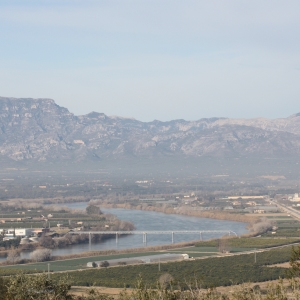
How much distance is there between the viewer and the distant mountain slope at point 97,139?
15975 cm

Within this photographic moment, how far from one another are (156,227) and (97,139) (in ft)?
428

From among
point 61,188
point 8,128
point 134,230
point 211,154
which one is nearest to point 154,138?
point 211,154

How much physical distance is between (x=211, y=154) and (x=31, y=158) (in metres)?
38.3

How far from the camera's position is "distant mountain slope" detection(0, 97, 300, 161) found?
160 metres

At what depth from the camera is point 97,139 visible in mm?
174125

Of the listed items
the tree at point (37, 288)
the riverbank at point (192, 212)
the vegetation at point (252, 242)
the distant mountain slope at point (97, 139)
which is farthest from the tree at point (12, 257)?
the distant mountain slope at point (97, 139)

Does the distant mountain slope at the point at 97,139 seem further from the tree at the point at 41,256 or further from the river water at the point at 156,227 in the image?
the tree at the point at 41,256

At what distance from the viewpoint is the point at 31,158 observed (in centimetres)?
15562

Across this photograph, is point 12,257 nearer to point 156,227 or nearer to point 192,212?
point 156,227

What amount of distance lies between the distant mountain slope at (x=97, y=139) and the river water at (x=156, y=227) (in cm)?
9954

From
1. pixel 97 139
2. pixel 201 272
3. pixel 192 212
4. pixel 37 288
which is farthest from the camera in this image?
pixel 97 139

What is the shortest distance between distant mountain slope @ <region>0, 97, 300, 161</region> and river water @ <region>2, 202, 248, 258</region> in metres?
99.5

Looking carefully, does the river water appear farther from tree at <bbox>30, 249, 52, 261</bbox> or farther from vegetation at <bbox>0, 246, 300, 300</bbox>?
vegetation at <bbox>0, 246, 300, 300</bbox>

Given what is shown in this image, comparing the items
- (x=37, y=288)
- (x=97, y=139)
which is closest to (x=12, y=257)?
(x=37, y=288)
